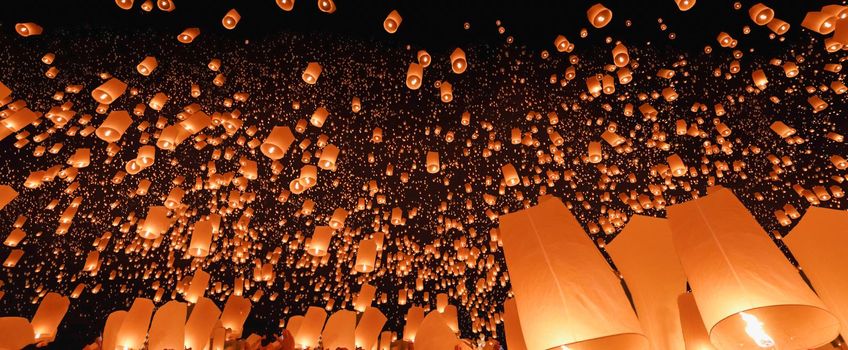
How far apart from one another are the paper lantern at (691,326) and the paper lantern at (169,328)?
5.10 metres

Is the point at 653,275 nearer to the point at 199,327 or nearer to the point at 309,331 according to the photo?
the point at 199,327

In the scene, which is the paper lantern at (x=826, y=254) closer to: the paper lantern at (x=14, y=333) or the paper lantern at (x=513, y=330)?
the paper lantern at (x=513, y=330)

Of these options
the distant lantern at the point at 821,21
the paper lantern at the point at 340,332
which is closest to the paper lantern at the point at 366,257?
the paper lantern at the point at 340,332

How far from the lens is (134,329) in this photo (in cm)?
556

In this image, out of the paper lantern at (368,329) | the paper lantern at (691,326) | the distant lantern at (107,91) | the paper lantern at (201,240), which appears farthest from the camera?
the paper lantern at (368,329)

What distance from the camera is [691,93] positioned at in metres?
6.42

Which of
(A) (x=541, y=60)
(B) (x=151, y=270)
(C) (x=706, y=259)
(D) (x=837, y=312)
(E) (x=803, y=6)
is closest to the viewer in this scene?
(C) (x=706, y=259)

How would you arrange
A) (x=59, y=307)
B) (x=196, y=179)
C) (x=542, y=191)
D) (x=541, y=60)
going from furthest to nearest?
(x=542, y=191)
(x=196, y=179)
(x=59, y=307)
(x=541, y=60)

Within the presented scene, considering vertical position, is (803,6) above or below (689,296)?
above

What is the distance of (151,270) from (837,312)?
39.9 feet

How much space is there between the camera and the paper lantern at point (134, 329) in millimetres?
5512

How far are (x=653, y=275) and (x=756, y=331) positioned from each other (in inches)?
48.5

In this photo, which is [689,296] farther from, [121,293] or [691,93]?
[121,293]

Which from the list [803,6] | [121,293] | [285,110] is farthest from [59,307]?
[803,6]
